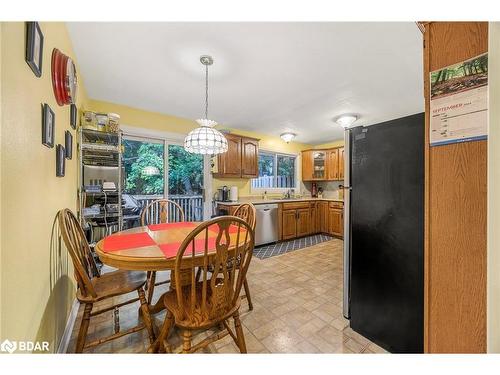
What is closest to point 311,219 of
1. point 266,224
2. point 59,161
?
point 266,224

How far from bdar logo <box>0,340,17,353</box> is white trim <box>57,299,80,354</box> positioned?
0.79m

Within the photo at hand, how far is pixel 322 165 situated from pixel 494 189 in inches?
182

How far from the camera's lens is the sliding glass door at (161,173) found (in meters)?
3.39

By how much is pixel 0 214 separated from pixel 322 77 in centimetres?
260

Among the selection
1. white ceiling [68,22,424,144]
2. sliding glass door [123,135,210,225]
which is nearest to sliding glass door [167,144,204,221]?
sliding glass door [123,135,210,225]

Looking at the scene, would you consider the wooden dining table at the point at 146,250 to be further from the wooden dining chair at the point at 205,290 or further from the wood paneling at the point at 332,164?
the wood paneling at the point at 332,164

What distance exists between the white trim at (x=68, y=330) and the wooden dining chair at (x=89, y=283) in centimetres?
14

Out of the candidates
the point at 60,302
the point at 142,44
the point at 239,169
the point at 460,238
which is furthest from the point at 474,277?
the point at 239,169

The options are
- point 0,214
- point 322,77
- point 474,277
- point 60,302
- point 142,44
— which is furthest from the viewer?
point 322,77

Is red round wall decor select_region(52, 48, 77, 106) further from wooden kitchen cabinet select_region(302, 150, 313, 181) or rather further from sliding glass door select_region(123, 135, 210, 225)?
wooden kitchen cabinet select_region(302, 150, 313, 181)

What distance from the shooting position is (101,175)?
8.76 ft
